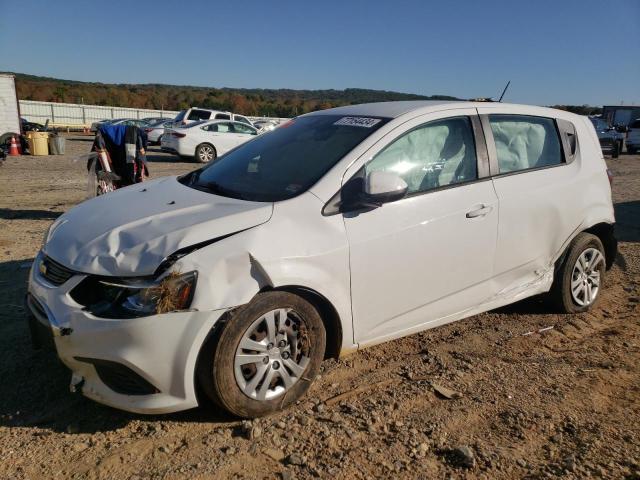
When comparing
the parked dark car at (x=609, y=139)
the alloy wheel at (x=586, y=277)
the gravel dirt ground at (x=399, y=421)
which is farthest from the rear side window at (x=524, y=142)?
the parked dark car at (x=609, y=139)

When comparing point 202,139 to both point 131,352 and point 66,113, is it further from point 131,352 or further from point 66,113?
point 66,113

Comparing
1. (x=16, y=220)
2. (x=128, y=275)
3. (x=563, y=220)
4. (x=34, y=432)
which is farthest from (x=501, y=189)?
(x=16, y=220)

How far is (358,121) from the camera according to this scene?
145 inches

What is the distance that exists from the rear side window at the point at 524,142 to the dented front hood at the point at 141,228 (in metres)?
1.98

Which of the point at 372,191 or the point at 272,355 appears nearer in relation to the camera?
the point at 272,355

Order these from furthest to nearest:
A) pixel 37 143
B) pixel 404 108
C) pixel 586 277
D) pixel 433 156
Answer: pixel 37 143 < pixel 586 277 < pixel 404 108 < pixel 433 156

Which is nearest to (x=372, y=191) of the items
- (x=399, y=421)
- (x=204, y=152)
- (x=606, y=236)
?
(x=399, y=421)

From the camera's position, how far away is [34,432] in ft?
9.18

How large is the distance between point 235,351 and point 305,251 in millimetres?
646

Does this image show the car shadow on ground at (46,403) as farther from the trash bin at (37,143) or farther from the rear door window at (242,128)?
the trash bin at (37,143)

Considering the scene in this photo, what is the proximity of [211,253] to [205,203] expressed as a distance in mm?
609

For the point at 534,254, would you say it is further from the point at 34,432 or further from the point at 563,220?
the point at 34,432

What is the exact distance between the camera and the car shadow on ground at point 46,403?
2.88m

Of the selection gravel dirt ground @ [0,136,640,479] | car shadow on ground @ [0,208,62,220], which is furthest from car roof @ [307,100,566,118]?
car shadow on ground @ [0,208,62,220]
